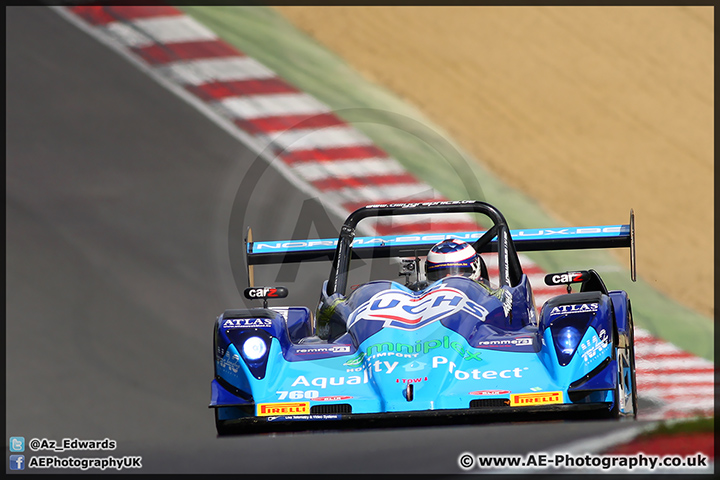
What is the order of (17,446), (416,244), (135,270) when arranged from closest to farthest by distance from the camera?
1. (17,446)
2. (416,244)
3. (135,270)

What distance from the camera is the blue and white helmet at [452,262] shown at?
7.62m

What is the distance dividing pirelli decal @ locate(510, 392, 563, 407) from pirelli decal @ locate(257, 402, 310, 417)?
1250 mm

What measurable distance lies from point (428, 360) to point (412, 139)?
8692 mm

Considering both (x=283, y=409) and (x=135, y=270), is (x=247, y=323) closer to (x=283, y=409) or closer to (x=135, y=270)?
(x=283, y=409)

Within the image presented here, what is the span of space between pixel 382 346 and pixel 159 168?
788 cm

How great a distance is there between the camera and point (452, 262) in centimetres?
762

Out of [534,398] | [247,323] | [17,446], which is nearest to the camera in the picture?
[534,398]

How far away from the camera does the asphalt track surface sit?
19.5 ft

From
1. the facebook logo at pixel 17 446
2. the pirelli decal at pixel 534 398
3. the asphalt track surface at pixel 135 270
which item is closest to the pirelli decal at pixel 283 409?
the asphalt track surface at pixel 135 270

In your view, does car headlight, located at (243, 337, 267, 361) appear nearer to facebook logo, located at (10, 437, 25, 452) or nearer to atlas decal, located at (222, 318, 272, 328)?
atlas decal, located at (222, 318, 272, 328)

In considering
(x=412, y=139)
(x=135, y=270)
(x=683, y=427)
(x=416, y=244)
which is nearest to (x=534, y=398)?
(x=683, y=427)

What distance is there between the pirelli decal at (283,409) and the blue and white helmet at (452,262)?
1.99 meters

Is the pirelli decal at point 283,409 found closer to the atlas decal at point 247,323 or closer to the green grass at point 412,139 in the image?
the atlas decal at point 247,323

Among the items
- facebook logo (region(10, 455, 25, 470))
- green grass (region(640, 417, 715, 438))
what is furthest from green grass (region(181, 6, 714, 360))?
facebook logo (region(10, 455, 25, 470))
